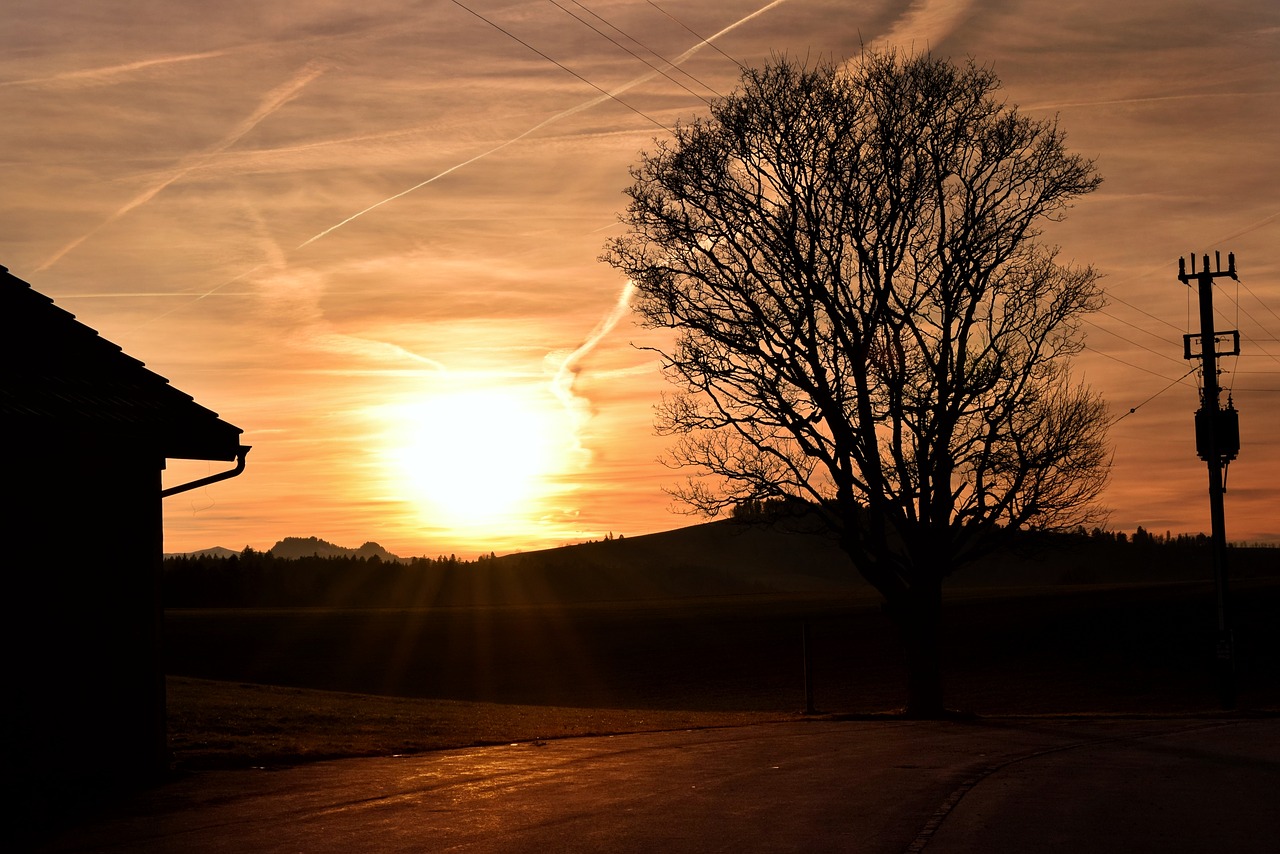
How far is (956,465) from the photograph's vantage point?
89.2 feet

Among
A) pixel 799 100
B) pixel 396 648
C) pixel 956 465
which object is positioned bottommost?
pixel 396 648

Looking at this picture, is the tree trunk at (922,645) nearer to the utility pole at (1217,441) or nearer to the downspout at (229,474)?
the utility pole at (1217,441)

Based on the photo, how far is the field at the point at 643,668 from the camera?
2534cm

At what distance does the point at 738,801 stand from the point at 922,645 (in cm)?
1707

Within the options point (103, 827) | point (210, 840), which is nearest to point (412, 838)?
point (210, 840)

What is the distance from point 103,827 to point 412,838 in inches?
121

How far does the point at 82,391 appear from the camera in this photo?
14.4m

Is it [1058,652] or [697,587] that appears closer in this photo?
[1058,652]

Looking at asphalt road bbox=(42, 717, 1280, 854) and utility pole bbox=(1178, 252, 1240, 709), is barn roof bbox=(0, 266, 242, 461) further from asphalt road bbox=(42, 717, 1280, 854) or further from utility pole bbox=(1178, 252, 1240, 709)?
utility pole bbox=(1178, 252, 1240, 709)

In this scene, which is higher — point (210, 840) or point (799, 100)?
point (799, 100)

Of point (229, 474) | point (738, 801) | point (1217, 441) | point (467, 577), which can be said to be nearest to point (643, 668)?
point (1217, 441)

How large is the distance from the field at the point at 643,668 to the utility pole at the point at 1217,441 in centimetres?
261

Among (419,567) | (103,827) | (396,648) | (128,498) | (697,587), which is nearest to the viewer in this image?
(103,827)

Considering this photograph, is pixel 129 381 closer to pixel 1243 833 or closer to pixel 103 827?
pixel 103 827
